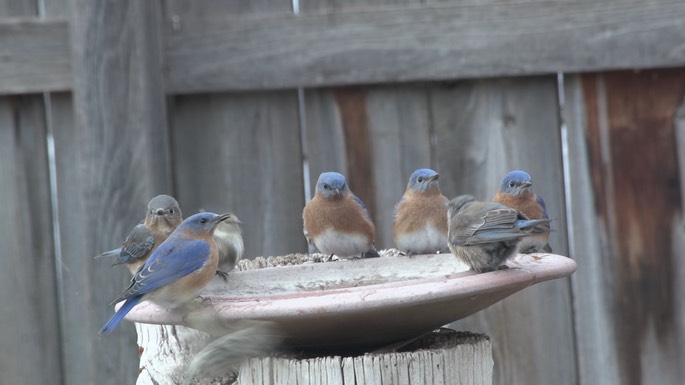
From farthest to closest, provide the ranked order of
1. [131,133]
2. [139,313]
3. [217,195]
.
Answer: [217,195], [131,133], [139,313]

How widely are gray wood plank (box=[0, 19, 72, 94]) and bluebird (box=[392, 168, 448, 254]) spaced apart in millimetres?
1657

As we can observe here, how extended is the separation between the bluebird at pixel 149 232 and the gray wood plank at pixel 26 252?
561 millimetres

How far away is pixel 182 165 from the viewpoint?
4.94m

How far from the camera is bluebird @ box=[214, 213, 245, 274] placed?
4.26 meters

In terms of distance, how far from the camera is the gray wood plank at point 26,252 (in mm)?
4852

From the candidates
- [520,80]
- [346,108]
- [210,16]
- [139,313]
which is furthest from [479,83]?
[139,313]

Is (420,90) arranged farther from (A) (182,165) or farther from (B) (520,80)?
(A) (182,165)

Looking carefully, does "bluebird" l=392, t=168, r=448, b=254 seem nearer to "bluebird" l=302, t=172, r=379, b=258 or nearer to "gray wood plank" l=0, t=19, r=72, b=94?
"bluebird" l=302, t=172, r=379, b=258

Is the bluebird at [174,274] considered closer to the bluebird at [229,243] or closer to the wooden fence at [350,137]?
the bluebird at [229,243]

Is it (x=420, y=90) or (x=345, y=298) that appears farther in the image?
(x=420, y=90)

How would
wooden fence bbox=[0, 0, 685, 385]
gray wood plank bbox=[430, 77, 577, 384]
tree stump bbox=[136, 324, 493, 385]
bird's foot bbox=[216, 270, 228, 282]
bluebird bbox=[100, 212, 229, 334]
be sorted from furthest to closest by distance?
gray wood plank bbox=[430, 77, 577, 384]
wooden fence bbox=[0, 0, 685, 385]
bird's foot bbox=[216, 270, 228, 282]
bluebird bbox=[100, 212, 229, 334]
tree stump bbox=[136, 324, 493, 385]

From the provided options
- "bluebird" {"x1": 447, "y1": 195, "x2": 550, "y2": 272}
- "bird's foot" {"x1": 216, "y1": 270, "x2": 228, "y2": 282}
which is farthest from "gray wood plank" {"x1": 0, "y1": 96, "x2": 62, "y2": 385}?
"bluebird" {"x1": 447, "y1": 195, "x2": 550, "y2": 272}

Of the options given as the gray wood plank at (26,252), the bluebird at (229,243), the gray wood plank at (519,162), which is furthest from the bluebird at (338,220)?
the gray wood plank at (26,252)

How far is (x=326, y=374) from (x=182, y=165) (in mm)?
2102
